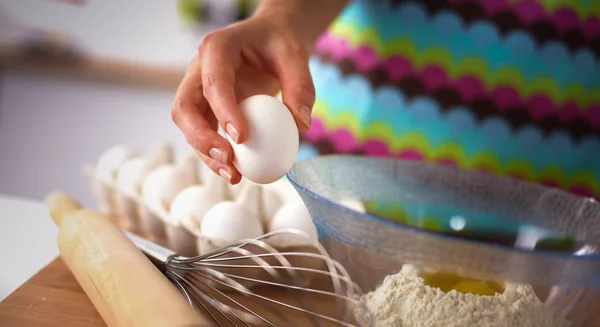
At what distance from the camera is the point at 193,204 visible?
59 centimetres

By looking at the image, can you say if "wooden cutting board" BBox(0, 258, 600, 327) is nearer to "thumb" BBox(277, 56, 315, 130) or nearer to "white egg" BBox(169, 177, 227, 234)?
"white egg" BBox(169, 177, 227, 234)

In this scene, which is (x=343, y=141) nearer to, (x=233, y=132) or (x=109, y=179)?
(x=109, y=179)

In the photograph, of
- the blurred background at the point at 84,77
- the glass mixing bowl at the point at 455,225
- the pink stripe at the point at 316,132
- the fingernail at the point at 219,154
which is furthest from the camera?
the blurred background at the point at 84,77

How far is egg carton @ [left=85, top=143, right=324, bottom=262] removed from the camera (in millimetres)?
543

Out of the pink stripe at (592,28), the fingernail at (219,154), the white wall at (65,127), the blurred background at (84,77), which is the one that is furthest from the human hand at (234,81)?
the white wall at (65,127)

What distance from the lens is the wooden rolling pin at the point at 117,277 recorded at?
1.19 ft

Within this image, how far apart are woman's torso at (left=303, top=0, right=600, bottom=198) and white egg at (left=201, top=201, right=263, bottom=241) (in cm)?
38

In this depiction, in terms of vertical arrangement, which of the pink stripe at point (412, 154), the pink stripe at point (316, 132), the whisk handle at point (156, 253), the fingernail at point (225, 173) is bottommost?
the whisk handle at point (156, 253)

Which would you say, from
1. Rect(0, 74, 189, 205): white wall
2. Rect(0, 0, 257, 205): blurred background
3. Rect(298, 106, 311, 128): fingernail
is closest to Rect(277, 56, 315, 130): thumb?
Rect(298, 106, 311, 128): fingernail

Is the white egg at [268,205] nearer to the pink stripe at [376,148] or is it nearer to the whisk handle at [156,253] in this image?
the whisk handle at [156,253]

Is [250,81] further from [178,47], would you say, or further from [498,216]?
[178,47]

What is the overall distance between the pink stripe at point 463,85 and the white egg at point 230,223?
1.34 ft

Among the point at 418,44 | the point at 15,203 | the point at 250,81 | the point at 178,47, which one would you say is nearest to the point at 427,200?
the point at 250,81

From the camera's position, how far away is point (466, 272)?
1.18ft
